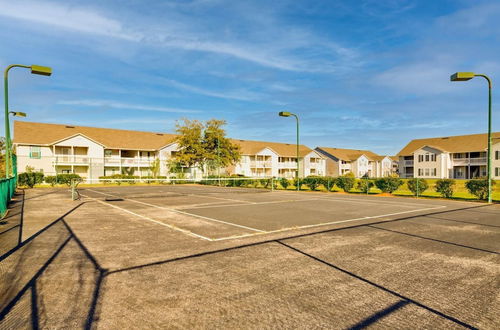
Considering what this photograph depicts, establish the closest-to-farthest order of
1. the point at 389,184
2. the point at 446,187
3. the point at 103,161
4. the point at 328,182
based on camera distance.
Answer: the point at 446,187 → the point at 389,184 → the point at 328,182 → the point at 103,161

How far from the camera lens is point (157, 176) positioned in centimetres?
4997

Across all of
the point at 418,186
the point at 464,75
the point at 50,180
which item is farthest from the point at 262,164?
the point at 464,75

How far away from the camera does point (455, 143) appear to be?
201 ft

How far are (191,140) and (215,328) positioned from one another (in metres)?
46.6

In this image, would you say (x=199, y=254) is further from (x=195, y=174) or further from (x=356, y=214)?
(x=195, y=174)

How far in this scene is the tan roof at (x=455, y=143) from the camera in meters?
56.8

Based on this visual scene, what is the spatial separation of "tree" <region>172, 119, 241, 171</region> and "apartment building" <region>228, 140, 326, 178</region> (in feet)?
48.4

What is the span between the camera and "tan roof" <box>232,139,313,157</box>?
70625mm

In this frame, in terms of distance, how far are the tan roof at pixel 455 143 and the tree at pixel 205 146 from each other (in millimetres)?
40927

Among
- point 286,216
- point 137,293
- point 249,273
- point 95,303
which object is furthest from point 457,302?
point 286,216

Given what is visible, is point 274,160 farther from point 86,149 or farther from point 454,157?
point 86,149

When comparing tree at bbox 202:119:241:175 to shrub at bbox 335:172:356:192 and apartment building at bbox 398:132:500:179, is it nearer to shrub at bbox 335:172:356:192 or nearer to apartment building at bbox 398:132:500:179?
shrub at bbox 335:172:356:192

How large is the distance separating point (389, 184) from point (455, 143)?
45.9 m

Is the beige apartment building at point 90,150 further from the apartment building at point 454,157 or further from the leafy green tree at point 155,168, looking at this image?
the apartment building at point 454,157
